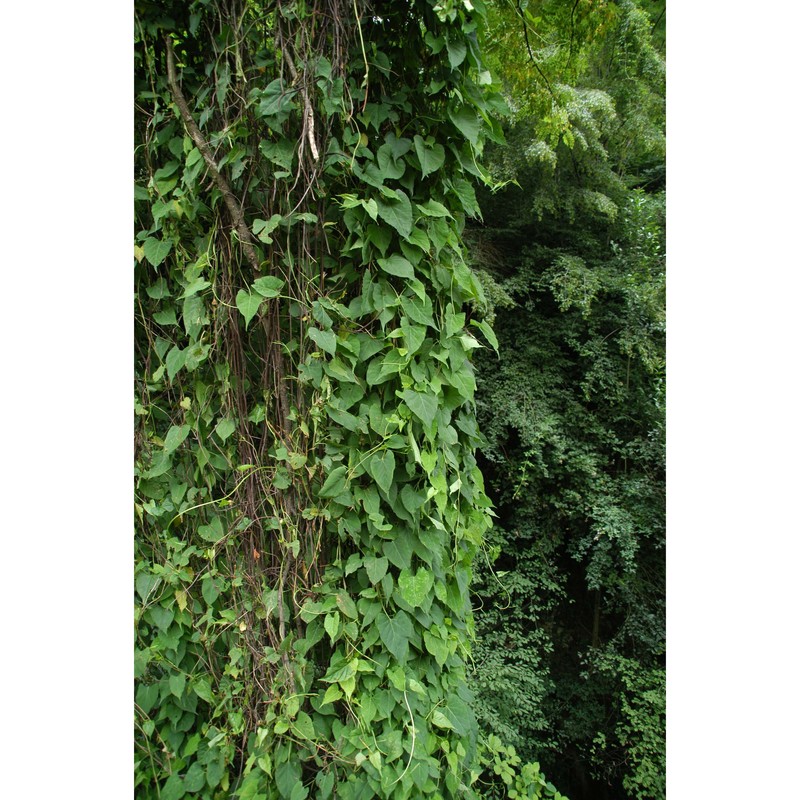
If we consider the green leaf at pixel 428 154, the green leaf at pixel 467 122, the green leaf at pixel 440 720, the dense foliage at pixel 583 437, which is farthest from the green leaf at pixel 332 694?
the dense foliage at pixel 583 437

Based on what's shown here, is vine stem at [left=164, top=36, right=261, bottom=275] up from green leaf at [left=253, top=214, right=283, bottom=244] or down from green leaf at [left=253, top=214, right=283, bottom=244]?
up

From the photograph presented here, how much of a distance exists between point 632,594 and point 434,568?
357 centimetres

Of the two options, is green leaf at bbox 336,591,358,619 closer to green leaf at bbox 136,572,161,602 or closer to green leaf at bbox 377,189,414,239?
green leaf at bbox 136,572,161,602

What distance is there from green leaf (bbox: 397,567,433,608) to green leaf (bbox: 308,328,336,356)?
46cm

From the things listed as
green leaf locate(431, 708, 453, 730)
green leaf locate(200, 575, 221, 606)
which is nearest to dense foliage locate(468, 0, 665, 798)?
green leaf locate(431, 708, 453, 730)

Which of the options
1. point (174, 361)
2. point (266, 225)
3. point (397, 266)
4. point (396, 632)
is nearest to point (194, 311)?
point (174, 361)

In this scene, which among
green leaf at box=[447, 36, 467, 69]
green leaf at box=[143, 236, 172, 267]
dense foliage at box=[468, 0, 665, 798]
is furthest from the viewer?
dense foliage at box=[468, 0, 665, 798]

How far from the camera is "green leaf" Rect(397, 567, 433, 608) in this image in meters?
1.00

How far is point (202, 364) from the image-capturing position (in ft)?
3.56

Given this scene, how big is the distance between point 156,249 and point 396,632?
35.1 inches

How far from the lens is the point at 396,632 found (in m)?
1.00

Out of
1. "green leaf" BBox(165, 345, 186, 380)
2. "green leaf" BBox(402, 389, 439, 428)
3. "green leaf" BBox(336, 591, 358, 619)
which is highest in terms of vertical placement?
"green leaf" BBox(165, 345, 186, 380)

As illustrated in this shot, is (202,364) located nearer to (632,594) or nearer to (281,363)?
(281,363)

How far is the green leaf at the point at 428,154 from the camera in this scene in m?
0.97
